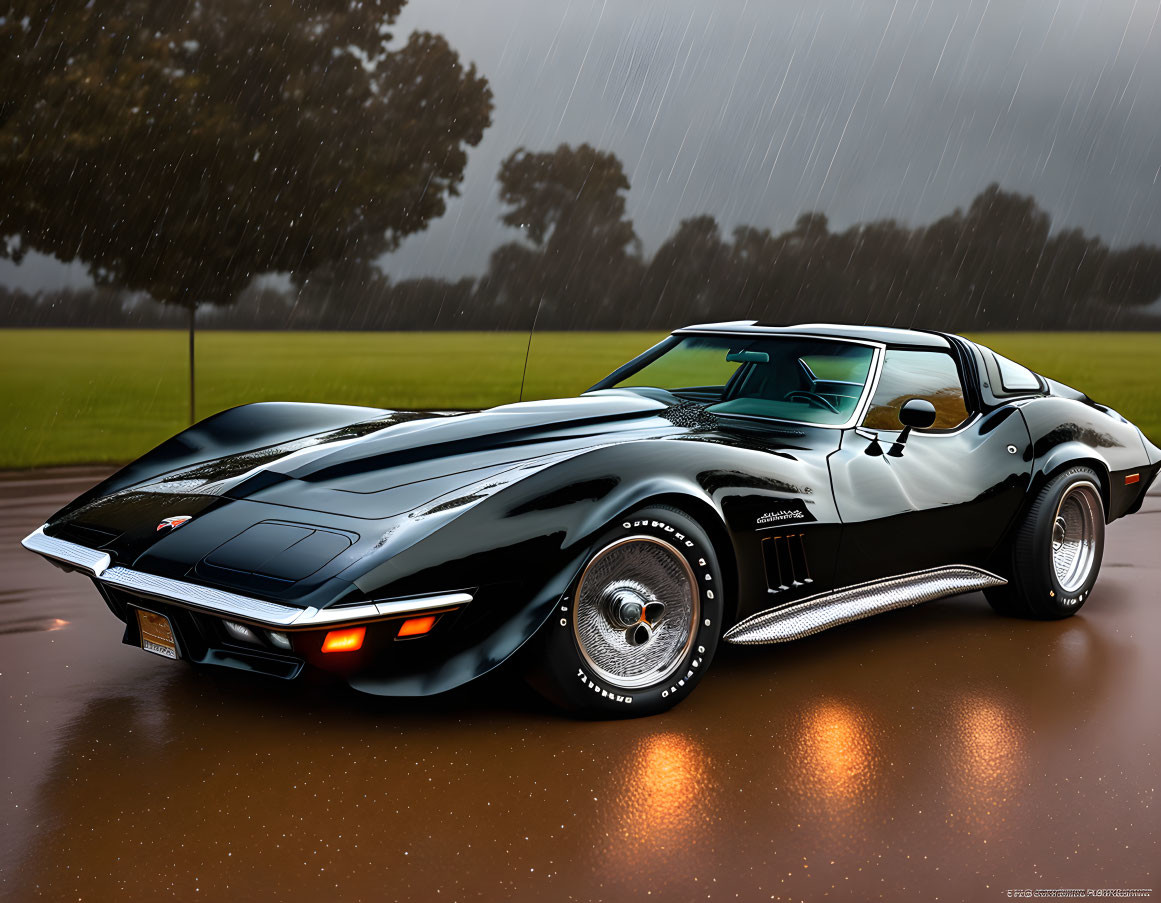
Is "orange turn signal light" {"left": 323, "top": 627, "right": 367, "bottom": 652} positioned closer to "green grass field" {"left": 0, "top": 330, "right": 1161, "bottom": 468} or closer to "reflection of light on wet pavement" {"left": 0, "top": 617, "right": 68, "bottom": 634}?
"reflection of light on wet pavement" {"left": 0, "top": 617, "right": 68, "bottom": 634}

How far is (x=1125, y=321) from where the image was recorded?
47469 mm

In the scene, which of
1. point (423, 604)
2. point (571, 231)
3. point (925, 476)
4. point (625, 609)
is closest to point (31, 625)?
point (423, 604)

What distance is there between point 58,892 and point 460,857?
35.5 inches

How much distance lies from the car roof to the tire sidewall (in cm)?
79

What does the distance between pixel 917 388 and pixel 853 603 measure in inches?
44.9

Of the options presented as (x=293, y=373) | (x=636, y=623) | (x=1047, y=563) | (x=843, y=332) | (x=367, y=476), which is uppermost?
(x=843, y=332)

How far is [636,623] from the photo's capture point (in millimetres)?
3676

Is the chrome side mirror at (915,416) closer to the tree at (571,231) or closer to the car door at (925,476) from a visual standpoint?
the car door at (925,476)

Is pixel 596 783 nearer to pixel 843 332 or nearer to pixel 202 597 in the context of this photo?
pixel 202 597

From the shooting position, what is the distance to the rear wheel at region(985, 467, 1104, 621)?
16.3 ft

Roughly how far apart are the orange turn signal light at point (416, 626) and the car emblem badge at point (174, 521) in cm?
95

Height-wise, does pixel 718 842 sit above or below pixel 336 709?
above

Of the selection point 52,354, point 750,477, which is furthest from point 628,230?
point 750,477

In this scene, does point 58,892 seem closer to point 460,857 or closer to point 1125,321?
point 460,857
